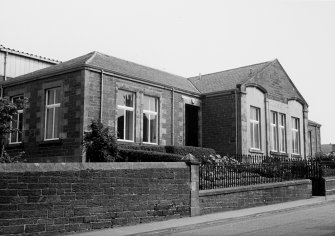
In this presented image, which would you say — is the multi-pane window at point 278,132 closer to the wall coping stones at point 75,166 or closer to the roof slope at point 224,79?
the roof slope at point 224,79

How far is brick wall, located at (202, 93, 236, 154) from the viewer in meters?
24.9

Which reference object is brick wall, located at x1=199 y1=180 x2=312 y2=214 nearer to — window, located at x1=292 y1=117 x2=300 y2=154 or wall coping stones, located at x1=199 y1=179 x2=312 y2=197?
wall coping stones, located at x1=199 y1=179 x2=312 y2=197

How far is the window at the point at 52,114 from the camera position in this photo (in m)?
20.5

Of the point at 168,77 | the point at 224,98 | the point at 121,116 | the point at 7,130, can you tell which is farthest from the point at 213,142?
the point at 7,130

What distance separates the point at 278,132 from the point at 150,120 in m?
9.70

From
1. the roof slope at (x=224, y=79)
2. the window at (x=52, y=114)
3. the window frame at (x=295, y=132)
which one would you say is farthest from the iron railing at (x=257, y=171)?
the window at (x=52, y=114)

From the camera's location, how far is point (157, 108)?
75.6 feet

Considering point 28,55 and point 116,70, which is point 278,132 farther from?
point 28,55

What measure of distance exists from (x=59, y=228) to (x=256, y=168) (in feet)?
31.5

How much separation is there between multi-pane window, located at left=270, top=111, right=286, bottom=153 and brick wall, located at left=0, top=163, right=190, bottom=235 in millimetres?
15037

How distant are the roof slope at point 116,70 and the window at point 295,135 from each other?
8050 mm

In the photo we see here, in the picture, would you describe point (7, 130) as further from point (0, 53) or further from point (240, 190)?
point (0, 53)

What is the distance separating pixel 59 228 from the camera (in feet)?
33.5

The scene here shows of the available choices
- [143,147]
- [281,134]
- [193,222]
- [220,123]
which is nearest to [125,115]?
[143,147]
